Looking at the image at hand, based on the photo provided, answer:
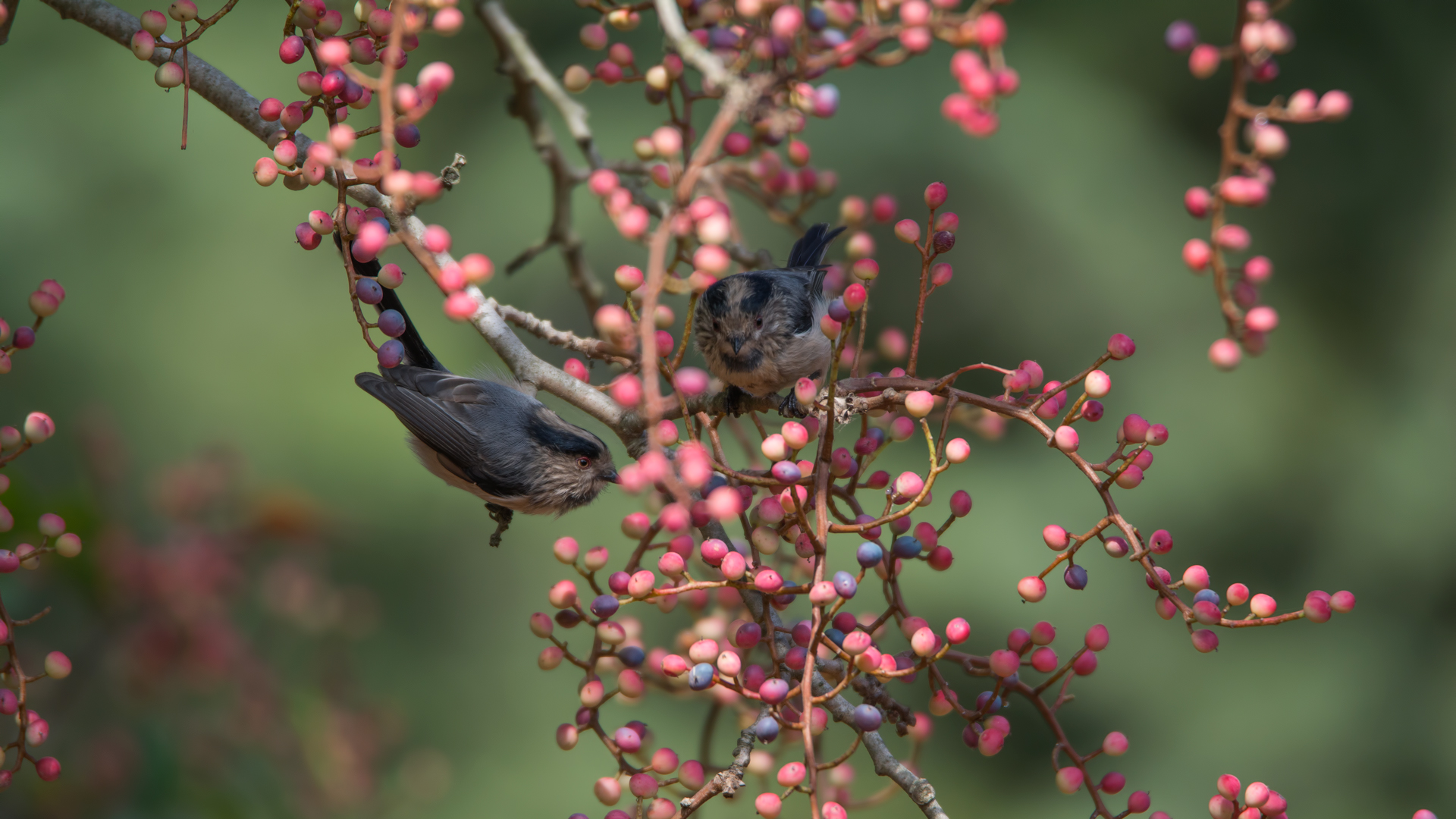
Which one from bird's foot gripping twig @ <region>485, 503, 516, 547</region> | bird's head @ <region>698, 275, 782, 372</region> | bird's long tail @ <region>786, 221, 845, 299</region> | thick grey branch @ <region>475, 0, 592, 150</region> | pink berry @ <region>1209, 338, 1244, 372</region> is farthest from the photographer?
bird's long tail @ <region>786, 221, 845, 299</region>

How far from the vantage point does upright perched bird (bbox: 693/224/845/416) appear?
5.31ft

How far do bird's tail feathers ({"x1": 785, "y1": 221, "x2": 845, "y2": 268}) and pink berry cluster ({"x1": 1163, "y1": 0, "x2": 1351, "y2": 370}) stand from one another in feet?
4.58

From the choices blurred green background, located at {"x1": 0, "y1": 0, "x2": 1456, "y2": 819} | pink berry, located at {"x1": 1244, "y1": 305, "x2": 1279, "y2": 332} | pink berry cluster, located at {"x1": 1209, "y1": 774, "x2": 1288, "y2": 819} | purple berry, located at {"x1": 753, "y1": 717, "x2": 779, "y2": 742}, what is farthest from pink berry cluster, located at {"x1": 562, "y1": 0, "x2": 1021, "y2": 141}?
blurred green background, located at {"x1": 0, "y1": 0, "x2": 1456, "y2": 819}

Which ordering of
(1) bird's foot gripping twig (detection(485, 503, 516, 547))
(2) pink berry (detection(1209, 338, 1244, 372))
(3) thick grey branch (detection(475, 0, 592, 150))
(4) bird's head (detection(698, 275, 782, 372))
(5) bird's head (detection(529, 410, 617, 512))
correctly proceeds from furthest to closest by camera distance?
1. (5) bird's head (detection(529, 410, 617, 512))
2. (4) bird's head (detection(698, 275, 782, 372))
3. (1) bird's foot gripping twig (detection(485, 503, 516, 547))
4. (3) thick grey branch (detection(475, 0, 592, 150))
5. (2) pink berry (detection(1209, 338, 1244, 372))

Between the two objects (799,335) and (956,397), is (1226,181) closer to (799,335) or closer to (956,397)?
(956,397)

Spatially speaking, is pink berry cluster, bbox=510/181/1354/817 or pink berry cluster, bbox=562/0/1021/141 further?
pink berry cluster, bbox=510/181/1354/817

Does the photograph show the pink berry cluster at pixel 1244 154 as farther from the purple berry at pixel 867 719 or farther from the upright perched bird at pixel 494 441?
the upright perched bird at pixel 494 441

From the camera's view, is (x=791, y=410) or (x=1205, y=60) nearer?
(x=1205, y=60)

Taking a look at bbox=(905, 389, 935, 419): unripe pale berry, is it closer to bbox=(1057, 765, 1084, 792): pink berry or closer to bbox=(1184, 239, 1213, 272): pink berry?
bbox=(1184, 239, 1213, 272): pink berry

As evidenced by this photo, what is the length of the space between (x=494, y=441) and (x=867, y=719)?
104 cm

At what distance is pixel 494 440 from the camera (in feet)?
5.67

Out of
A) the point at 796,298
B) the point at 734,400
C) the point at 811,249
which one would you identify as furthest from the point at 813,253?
the point at 734,400

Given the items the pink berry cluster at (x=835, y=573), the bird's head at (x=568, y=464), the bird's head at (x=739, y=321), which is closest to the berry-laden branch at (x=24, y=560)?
the pink berry cluster at (x=835, y=573)

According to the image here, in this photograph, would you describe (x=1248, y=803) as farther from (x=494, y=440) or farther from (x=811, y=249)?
(x=811, y=249)
